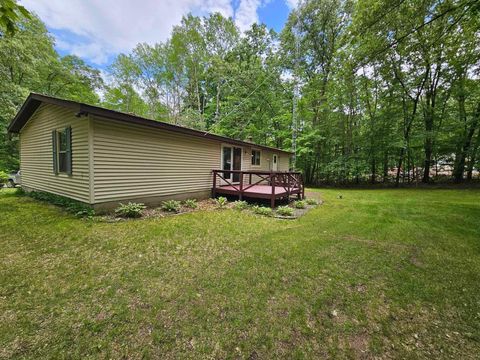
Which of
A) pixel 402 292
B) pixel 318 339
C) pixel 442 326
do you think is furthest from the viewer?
pixel 402 292

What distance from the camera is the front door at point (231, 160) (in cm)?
977

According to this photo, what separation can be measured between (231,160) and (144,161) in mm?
4577

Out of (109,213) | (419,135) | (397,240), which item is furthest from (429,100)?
(109,213)

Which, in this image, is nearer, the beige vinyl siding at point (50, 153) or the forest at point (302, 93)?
the beige vinyl siding at point (50, 153)

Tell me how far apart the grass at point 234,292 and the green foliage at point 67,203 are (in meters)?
0.54

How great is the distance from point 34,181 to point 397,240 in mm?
12306

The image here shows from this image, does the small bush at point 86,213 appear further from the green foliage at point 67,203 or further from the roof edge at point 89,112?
the roof edge at point 89,112

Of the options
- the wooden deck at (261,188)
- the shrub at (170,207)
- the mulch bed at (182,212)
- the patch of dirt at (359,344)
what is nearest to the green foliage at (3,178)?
the mulch bed at (182,212)

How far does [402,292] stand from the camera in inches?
103

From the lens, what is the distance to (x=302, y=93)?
17438 mm

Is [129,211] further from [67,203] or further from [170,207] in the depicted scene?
[67,203]

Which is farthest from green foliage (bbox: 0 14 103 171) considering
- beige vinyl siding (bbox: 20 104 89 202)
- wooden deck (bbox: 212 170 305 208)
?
wooden deck (bbox: 212 170 305 208)

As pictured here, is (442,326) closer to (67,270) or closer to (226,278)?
(226,278)

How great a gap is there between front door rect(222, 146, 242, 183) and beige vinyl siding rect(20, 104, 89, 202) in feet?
17.7
